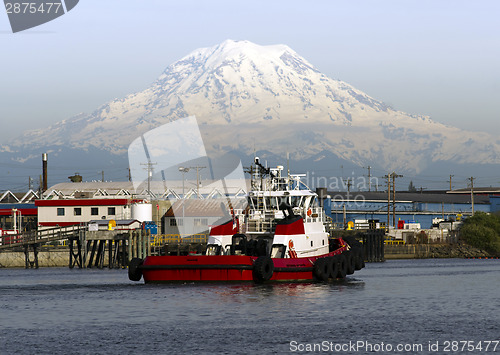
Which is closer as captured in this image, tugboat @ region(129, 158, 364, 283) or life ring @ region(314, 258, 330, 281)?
tugboat @ region(129, 158, 364, 283)

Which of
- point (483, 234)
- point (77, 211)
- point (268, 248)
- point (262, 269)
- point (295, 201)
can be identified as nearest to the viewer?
point (262, 269)

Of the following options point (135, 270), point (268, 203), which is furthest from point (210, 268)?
point (268, 203)

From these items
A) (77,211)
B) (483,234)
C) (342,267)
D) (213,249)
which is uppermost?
(77,211)

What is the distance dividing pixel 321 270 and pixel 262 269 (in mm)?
5010

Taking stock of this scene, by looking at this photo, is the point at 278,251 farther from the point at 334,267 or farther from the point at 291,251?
the point at 334,267

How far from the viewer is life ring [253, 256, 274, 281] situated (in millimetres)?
45719

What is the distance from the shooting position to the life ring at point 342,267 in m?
52.2

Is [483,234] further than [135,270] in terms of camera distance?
Yes

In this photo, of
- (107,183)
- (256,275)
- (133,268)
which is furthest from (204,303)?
(107,183)

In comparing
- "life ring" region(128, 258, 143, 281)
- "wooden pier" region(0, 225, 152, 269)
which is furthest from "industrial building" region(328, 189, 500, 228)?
"life ring" region(128, 258, 143, 281)

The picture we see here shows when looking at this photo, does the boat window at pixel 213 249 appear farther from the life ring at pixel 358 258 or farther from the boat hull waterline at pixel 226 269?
the life ring at pixel 358 258

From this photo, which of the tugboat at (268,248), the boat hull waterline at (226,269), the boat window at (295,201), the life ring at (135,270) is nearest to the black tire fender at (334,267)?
the tugboat at (268,248)

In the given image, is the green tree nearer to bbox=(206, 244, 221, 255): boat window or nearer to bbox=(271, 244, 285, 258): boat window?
bbox=(271, 244, 285, 258): boat window

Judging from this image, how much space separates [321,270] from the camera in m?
49.2
